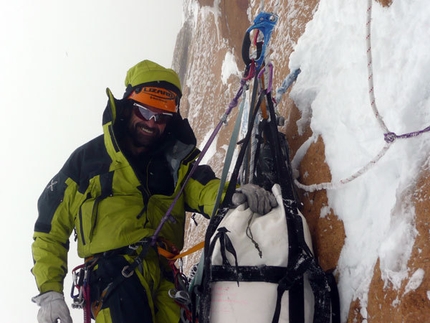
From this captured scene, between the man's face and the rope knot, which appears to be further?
the man's face

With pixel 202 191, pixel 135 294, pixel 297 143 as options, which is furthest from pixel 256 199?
pixel 135 294

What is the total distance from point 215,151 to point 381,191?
21.4 feet

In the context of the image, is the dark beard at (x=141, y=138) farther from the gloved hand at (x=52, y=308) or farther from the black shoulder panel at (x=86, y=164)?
the gloved hand at (x=52, y=308)

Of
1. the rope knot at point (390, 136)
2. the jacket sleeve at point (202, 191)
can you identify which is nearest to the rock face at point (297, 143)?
the rope knot at point (390, 136)

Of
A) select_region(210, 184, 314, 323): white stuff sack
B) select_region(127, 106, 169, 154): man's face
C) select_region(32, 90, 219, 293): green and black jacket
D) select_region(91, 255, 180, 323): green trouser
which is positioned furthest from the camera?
select_region(127, 106, 169, 154): man's face

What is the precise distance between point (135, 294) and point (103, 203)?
642 mm

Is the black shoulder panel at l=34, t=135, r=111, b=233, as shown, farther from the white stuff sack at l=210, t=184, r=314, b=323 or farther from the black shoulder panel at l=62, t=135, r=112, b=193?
the white stuff sack at l=210, t=184, r=314, b=323

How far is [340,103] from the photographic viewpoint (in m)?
2.49

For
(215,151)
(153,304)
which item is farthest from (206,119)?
(153,304)

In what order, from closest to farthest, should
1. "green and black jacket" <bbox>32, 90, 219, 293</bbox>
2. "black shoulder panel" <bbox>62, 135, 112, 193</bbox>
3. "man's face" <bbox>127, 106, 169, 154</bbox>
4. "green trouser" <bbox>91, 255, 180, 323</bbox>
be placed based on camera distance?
"green trouser" <bbox>91, 255, 180, 323</bbox> < "green and black jacket" <bbox>32, 90, 219, 293</bbox> < "black shoulder panel" <bbox>62, 135, 112, 193</bbox> < "man's face" <bbox>127, 106, 169, 154</bbox>

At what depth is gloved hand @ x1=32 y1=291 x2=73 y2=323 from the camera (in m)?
2.74

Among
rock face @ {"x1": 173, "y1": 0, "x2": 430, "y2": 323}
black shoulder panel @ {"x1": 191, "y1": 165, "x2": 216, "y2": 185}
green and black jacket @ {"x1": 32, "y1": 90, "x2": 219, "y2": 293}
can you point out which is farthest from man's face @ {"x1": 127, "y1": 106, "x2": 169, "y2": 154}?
rock face @ {"x1": 173, "y1": 0, "x2": 430, "y2": 323}

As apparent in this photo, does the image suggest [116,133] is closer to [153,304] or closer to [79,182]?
[79,182]

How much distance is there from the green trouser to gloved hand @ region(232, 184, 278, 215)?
83 cm
